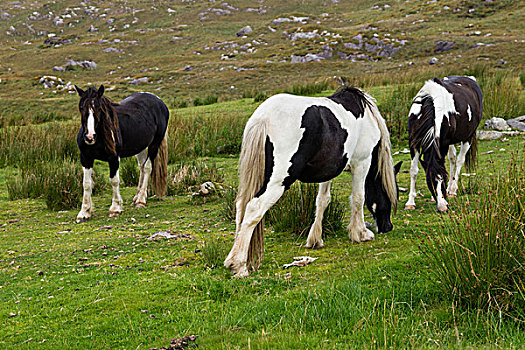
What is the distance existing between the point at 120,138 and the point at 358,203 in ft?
15.0

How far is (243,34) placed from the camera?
252 ft

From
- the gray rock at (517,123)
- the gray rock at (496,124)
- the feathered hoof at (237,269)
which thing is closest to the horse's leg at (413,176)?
the feathered hoof at (237,269)

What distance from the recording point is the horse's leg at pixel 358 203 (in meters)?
5.59

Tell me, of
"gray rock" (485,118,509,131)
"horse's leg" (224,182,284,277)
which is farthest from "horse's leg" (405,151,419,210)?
"gray rock" (485,118,509,131)

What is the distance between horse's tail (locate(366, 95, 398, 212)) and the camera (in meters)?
5.65

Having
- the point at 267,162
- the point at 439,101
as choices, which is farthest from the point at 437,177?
the point at 267,162

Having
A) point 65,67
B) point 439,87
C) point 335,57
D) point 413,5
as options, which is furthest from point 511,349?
point 413,5

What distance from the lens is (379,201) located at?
5.95m

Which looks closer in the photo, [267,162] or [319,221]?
[267,162]

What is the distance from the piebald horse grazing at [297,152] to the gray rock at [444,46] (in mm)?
38167

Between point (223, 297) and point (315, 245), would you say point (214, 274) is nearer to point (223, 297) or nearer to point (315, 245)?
point (223, 297)

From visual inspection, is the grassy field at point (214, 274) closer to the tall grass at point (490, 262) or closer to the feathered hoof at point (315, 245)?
the tall grass at point (490, 262)

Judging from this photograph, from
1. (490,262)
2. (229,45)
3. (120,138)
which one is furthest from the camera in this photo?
(229,45)

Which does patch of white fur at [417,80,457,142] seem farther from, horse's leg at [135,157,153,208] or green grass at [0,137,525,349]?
horse's leg at [135,157,153,208]
